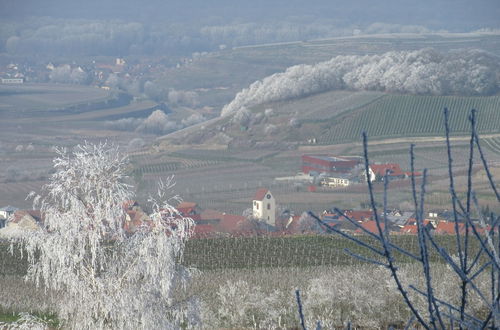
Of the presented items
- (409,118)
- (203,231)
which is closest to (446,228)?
(203,231)

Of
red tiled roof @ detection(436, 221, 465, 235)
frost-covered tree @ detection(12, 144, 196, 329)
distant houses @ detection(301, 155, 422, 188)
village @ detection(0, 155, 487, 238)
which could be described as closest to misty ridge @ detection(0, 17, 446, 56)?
distant houses @ detection(301, 155, 422, 188)

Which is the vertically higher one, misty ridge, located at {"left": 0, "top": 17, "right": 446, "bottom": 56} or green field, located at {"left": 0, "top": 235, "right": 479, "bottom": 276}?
green field, located at {"left": 0, "top": 235, "right": 479, "bottom": 276}

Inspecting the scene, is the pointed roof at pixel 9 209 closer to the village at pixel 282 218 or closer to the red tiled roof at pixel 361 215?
the village at pixel 282 218

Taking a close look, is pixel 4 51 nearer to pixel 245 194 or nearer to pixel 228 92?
pixel 228 92

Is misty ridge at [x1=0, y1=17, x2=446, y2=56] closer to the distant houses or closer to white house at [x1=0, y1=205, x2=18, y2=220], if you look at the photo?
the distant houses

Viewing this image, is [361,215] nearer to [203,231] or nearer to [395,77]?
[203,231]

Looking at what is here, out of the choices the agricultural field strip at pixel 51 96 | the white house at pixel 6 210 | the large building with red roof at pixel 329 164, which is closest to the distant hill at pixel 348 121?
the large building with red roof at pixel 329 164

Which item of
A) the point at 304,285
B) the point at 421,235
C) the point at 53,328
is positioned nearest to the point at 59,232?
the point at 53,328

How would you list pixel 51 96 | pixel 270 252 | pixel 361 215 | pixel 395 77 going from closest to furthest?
pixel 270 252 → pixel 361 215 → pixel 395 77 → pixel 51 96
